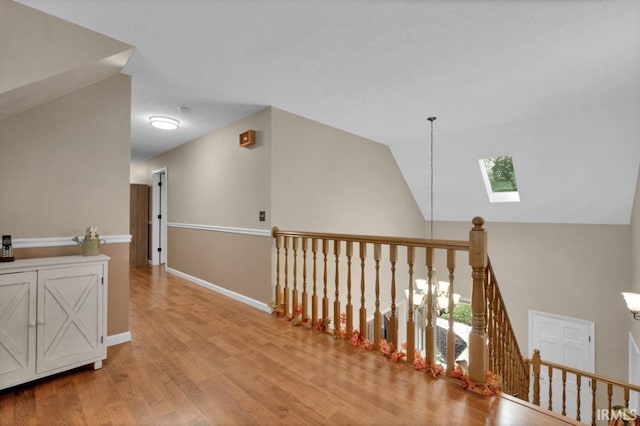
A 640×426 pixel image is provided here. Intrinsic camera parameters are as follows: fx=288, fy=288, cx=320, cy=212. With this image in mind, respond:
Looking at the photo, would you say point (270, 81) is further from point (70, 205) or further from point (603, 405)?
point (603, 405)

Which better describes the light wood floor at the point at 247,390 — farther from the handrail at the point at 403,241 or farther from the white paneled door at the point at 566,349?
the white paneled door at the point at 566,349

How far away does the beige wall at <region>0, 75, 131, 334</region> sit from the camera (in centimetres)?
204

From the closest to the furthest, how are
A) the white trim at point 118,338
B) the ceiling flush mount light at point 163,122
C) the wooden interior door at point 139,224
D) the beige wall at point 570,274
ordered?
the white trim at point 118,338 → the ceiling flush mount light at point 163,122 → the beige wall at point 570,274 → the wooden interior door at point 139,224

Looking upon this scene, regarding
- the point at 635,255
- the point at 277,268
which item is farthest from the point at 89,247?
the point at 635,255

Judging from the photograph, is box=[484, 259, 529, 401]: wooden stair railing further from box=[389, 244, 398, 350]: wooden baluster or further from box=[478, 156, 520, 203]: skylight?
box=[478, 156, 520, 203]: skylight

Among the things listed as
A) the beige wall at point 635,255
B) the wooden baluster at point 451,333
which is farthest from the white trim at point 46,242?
the beige wall at point 635,255

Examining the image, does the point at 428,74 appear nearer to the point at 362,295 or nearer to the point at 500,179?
the point at 362,295

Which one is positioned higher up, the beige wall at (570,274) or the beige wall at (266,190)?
the beige wall at (266,190)

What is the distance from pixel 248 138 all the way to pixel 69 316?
2.37 m

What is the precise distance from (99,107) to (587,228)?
6773 millimetres

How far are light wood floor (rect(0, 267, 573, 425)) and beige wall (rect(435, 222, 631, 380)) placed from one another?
4.52m

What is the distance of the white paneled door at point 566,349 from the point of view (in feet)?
15.6

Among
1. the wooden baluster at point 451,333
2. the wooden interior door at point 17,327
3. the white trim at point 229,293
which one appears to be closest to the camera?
the wooden interior door at point 17,327

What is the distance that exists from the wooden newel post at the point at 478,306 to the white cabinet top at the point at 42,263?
2.56 meters
